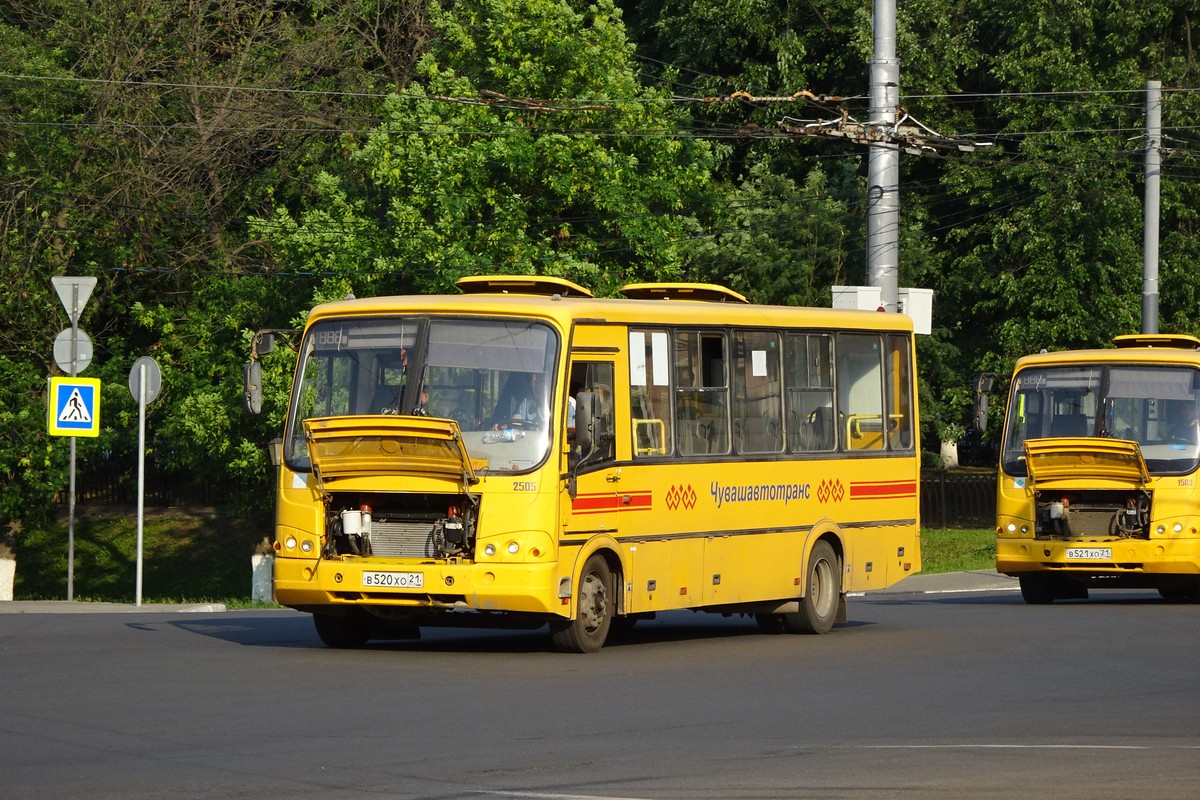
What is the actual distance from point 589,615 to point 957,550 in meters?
24.5

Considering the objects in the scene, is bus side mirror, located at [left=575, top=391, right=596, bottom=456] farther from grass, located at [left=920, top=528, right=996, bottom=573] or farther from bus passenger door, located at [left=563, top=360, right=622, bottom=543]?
grass, located at [left=920, top=528, right=996, bottom=573]

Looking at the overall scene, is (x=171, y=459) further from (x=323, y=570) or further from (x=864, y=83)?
(x=323, y=570)

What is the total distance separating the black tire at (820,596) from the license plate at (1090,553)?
5132 mm

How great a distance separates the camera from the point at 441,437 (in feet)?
50.2

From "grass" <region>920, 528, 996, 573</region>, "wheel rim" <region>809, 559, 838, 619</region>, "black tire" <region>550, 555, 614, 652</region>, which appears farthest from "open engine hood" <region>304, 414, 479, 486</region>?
"grass" <region>920, 528, 996, 573</region>

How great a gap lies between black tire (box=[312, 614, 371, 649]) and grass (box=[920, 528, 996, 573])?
1951cm

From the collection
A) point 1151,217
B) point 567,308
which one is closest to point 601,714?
point 567,308

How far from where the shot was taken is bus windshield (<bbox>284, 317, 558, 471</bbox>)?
1577 cm

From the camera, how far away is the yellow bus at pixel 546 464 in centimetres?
1557

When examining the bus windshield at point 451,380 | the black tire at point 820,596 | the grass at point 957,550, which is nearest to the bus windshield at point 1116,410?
the black tire at point 820,596

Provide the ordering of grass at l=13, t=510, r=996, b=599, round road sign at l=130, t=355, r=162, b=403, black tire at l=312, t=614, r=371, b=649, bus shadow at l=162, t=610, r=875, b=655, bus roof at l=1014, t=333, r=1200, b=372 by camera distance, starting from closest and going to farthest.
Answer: black tire at l=312, t=614, r=371, b=649
bus shadow at l=162, t=610, r=875, b=655
bus roof at l=1014, t=333, r=1200, b=372
round road sign at l=130, t=355, r=162, b=403
grass at l=13, t=510, r=996, b=599

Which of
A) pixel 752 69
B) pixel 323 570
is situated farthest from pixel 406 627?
pixel 752 69

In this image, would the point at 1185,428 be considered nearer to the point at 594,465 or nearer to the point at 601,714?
the point at 594,465

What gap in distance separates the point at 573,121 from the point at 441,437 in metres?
25.2
